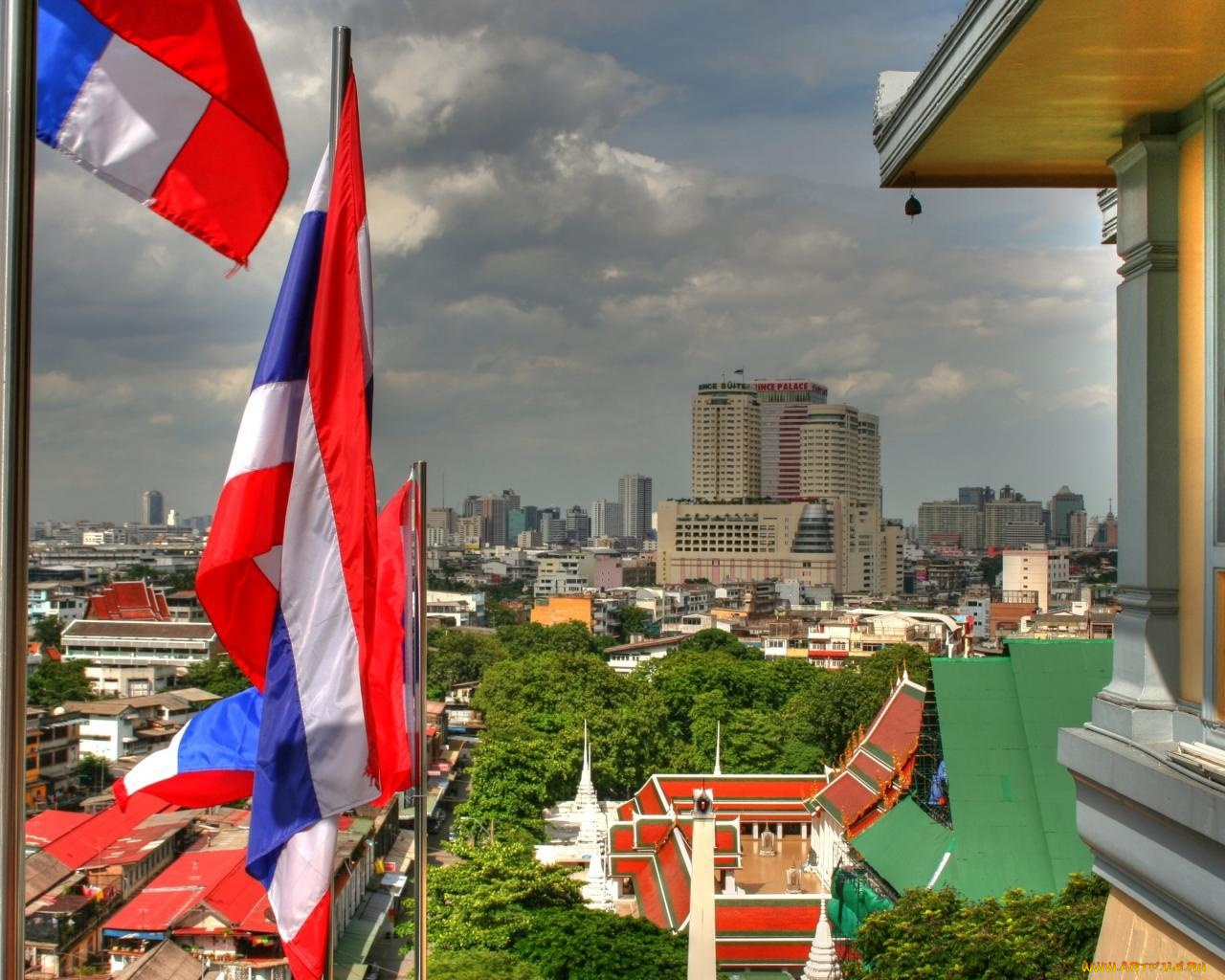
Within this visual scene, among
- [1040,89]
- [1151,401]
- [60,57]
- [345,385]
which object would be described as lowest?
[1151,401]

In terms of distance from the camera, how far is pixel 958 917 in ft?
46.4

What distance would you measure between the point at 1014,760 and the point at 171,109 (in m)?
16.5

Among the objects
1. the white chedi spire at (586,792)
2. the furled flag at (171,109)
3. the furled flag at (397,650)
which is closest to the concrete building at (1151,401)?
the furled flag at (171,109)

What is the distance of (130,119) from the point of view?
339 centimetres

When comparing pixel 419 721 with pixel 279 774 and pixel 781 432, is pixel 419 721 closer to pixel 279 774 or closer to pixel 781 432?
pixel 279 774

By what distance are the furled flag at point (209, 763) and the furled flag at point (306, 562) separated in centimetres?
80

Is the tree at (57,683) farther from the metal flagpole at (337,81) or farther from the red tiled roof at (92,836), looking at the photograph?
the metal flagpole at (337,81)

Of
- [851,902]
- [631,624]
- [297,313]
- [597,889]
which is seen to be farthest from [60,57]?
[631,624]

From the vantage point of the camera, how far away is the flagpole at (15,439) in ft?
8.89

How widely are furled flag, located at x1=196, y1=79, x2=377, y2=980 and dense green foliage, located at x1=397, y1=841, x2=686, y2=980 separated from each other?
1220 cm

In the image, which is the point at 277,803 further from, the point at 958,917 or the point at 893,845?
the point at 893,845

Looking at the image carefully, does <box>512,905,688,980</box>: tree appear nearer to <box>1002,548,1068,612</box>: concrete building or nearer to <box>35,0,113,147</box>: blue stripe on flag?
<box>35,0,113,147</box>: blue stripe on flag

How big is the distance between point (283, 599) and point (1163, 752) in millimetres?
3077

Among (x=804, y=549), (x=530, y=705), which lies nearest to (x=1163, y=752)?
(x=530, y=705)
